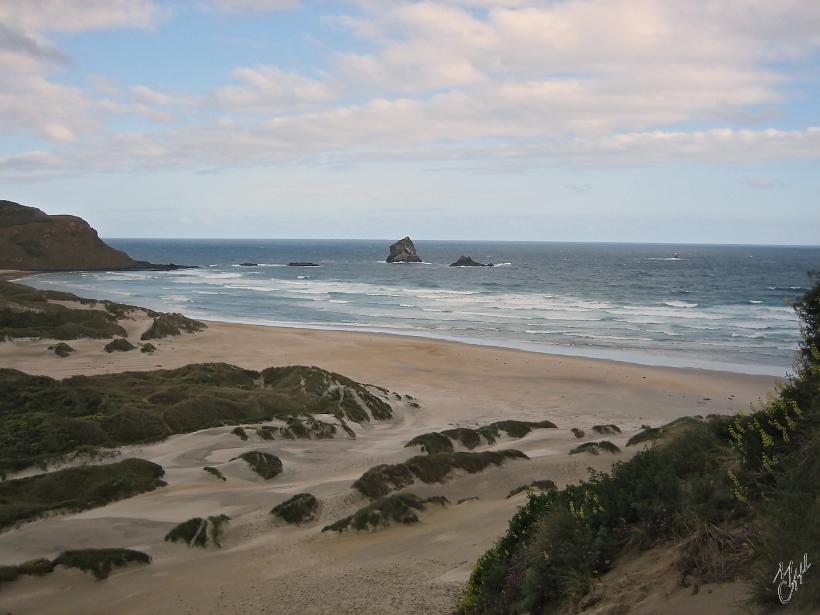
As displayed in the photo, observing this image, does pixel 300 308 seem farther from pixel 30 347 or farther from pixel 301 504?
pixel 301 504

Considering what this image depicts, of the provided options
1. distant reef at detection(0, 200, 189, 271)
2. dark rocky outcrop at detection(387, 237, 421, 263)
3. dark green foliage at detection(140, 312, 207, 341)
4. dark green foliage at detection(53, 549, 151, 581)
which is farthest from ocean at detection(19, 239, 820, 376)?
dark rocky outcrop at detection(387, 237, 421, 263)

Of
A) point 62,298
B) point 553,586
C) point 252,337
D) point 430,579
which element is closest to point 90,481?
point 430,579

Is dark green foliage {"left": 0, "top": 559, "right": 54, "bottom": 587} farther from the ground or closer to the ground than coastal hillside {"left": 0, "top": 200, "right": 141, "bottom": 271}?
closer to the ground

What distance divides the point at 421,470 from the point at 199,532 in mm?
4661

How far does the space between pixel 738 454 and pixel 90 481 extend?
39.0ft

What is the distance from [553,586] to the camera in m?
6.17

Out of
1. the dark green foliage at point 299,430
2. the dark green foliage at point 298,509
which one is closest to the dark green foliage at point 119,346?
the dark green foliage at point 299,430

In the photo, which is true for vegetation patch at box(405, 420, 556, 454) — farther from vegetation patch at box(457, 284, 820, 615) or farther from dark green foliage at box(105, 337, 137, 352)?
dark green foliage at box(105, 337, 137, 352)

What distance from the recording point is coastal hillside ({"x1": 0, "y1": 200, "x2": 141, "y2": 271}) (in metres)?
102

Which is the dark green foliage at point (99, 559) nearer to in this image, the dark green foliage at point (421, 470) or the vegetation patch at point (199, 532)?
the vegetation patch at point (199, 532)

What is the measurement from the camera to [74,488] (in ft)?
43.1

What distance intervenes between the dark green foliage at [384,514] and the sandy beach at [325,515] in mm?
198

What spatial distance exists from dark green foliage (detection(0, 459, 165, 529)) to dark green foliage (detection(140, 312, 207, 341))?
22908 millimetres

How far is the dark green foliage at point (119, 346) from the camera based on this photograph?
102 feet
